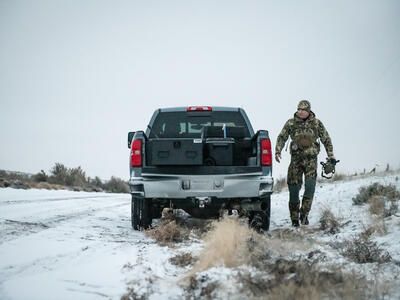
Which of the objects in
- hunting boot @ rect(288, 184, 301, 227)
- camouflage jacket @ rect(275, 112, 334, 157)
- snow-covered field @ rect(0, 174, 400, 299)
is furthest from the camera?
camouflage jacket @ rect(275, 112, 334, 157)

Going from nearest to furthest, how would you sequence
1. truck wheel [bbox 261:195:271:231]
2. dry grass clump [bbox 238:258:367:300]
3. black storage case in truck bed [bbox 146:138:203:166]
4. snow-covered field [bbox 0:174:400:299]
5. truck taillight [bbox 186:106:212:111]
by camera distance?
1. dry grass clump [bbox 238:258:367:300]
2. snow-covered field [bbox 0:174:400:299]
3. black storage case in truck bed [bbox 146:138:203:166]
4. truck wheel [bbox 261:195:271:231]
5. truck taillight [bbox 186:106:212:111]

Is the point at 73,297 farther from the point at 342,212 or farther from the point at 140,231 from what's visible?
the point at 342,212

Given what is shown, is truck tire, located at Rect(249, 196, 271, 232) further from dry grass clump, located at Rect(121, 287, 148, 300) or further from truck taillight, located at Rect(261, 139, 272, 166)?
dry grass clump, located at Rect(121, 287, 148, 300)

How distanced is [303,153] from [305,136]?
29 cm

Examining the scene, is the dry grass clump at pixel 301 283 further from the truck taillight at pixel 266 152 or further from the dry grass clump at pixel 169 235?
the truck taillight at pixel 266 152

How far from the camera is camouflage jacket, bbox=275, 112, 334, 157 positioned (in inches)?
244

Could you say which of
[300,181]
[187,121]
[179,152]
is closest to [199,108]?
[187,121]

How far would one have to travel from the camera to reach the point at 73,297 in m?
2.28

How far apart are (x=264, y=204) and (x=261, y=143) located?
0.86 metres

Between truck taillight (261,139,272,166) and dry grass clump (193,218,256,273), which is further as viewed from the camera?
truck taillight (261,139,272,166)

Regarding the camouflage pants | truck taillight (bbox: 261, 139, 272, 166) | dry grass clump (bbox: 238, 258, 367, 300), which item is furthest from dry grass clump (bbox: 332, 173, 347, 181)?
dry grass clump (bbox: 238, 258, 367, 300)

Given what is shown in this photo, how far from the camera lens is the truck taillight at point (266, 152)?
198 inches

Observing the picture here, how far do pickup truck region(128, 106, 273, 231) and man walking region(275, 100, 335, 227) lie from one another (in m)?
1.11

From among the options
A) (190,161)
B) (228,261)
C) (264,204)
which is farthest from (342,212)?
(228,261)
